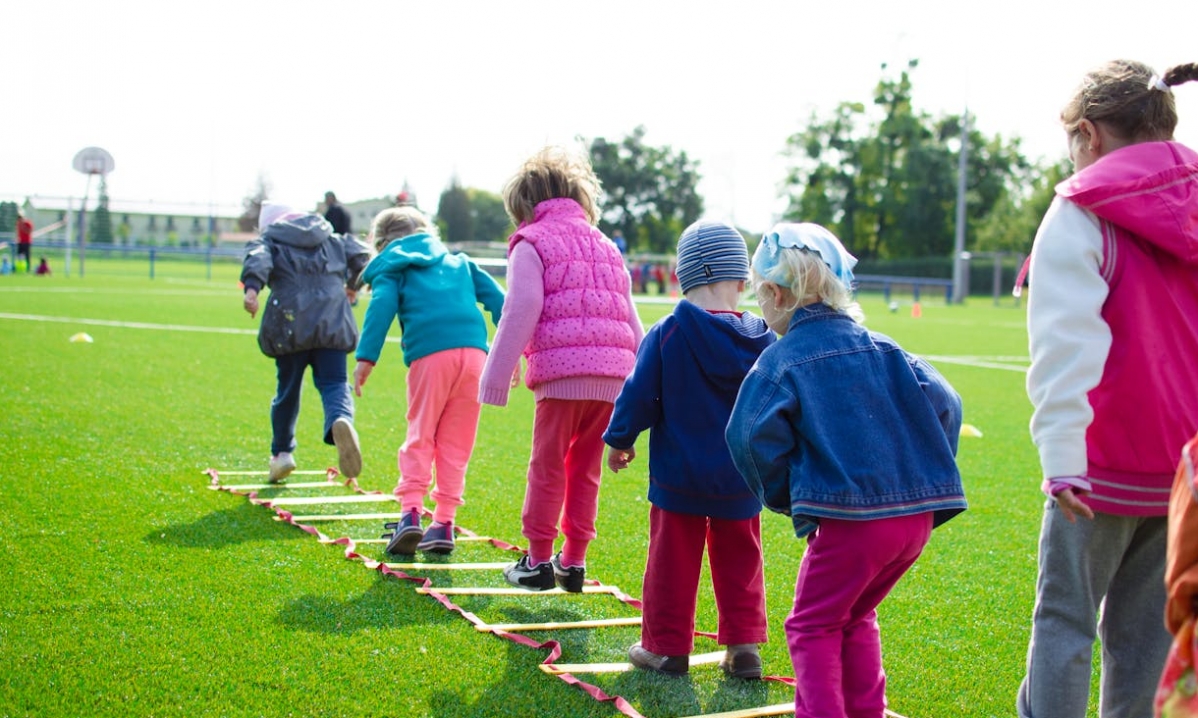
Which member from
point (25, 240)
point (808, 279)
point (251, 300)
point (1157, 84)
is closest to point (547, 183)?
point (808, 279)

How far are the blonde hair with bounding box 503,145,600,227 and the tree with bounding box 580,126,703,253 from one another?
67756mm

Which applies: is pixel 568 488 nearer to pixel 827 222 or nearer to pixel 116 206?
pixel 116 206

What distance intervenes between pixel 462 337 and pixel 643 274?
36.7 meters

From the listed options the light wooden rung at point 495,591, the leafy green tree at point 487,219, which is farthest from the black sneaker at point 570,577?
the leafy green tree at point 487,219

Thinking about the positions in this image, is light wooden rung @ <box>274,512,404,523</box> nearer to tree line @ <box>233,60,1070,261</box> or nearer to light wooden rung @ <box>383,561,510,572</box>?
light wooden rung @ <box>383,561,510,572</box>

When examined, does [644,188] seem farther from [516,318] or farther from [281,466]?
[516,318]

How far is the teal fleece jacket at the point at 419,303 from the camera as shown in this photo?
207 inches

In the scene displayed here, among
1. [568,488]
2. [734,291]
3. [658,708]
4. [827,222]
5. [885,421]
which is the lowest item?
[658,708]

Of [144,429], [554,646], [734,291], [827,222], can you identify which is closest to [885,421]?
[734,291]

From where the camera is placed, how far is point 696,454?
11.9 feet

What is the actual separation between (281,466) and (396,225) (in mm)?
1717

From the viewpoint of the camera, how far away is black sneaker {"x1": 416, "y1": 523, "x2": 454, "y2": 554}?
5113 mm

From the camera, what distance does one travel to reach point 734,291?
375cm

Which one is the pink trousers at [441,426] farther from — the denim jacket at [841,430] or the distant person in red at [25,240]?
the distant person in red at [25,240]
